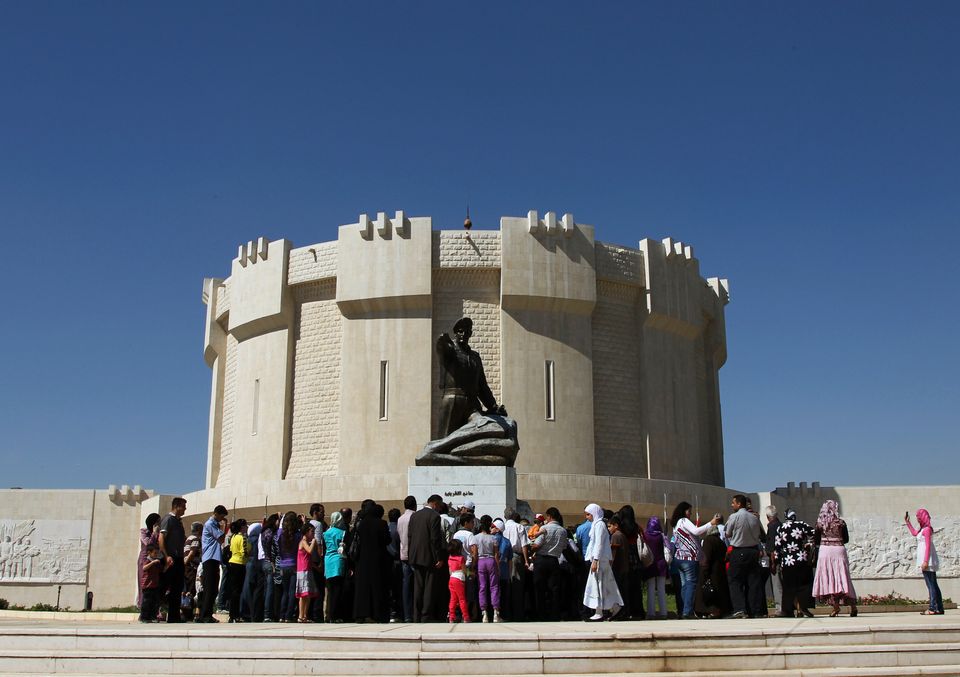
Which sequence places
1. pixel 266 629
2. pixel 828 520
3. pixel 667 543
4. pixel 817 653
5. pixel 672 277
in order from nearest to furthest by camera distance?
pixel 817 653 < pixel 266 629 < pixel 828 520 < pixel 667 543 < pixel 672 277

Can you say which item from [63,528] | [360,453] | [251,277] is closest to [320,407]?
[360,453]

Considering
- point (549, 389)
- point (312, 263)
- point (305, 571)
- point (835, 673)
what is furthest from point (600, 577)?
point (312, 263)

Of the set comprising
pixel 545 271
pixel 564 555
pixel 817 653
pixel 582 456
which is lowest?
pixel 817 653

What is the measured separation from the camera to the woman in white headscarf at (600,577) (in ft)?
33.7

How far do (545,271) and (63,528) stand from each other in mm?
19145

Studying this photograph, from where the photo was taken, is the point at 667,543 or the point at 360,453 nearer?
the point at 667,543

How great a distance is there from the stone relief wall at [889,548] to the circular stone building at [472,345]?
5.26 meters

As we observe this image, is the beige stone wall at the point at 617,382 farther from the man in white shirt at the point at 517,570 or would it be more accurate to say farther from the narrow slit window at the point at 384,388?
the man in white shirt at the point at 517,570

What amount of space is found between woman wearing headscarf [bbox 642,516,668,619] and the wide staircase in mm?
3417

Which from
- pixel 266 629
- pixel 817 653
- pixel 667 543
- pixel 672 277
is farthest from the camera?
pixel 672 277

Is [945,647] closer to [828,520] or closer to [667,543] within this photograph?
[828,520]

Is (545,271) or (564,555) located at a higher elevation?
(545,271)

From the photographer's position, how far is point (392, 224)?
2977 cm

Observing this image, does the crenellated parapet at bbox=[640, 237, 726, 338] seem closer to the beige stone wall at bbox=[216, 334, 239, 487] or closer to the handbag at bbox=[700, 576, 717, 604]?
the beige stone wall at bbox=[216, 334, 239, 487]
